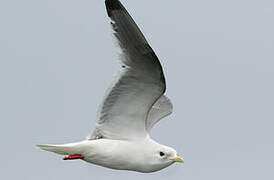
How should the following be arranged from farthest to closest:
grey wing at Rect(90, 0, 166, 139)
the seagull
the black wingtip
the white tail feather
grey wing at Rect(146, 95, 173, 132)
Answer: grey wing at Rect(146, 95, 173, 132) < the white tail feather < the seagull < grey wing at Rect(90, 0, 166, 139) < the black wingtip

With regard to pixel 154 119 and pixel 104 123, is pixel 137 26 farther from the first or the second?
pixel 154 119

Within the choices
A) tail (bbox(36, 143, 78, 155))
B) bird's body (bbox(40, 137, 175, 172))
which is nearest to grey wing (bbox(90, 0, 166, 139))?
bird's body (bbox(40, 137, 175, 172))

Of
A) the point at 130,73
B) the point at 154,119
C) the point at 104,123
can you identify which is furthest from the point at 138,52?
the point at 154,119

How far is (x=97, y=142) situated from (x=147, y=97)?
115 centimetres

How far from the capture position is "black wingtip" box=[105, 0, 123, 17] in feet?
37.2

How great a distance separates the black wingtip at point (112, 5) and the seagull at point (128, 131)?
0.81 m

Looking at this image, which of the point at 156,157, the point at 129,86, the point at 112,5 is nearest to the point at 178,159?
the point at 156,157

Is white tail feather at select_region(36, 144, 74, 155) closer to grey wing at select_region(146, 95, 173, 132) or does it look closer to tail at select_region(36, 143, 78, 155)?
tail at select_region(36, 143, 78, 155)

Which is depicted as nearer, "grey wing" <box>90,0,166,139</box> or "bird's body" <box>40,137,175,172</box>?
"grey wing" <box>90,0,166,139</box>

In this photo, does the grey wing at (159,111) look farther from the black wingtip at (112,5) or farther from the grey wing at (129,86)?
the black wingtip at (112,5)

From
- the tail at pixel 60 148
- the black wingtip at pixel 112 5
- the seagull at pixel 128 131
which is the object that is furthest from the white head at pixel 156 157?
the black wingtip at pixel 112 5

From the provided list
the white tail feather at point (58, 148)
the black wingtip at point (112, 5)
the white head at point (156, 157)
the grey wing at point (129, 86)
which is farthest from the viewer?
the white head at point (156, 157)

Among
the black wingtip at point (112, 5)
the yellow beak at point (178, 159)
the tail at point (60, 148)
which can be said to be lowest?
the yellow beak at point (178, 159)

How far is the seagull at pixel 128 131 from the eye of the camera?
1214cm
